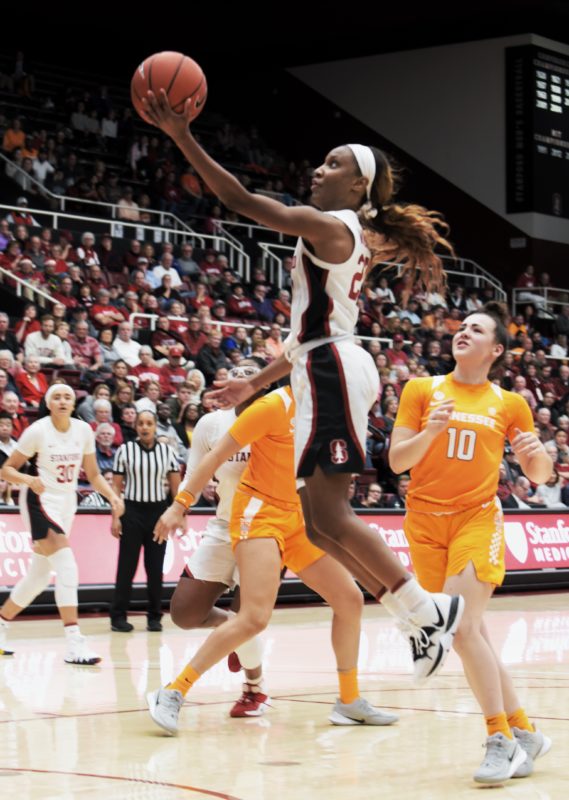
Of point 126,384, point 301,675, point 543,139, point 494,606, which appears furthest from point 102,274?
point 543,139

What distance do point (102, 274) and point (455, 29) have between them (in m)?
12.7

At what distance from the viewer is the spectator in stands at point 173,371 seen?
54.5 ft

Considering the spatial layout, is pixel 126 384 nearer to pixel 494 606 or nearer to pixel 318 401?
pixel 494 606

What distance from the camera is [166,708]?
19.9 ft

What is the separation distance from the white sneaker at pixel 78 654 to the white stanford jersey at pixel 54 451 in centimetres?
124

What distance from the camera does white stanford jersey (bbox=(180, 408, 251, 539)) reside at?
23.5ft

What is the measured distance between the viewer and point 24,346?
620 inches

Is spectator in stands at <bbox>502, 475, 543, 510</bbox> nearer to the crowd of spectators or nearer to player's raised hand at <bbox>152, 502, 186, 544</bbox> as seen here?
the crowd of spectators

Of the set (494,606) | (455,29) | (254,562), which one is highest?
(455,29)

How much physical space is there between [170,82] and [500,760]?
287 centimetres

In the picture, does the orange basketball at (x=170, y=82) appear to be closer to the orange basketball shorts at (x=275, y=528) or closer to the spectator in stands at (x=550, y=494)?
the orange basketball shorts at (x=275, y=528)

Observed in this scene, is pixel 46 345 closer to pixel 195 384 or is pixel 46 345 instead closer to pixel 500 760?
A: pixel 195 384

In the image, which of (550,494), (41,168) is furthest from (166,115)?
(41,168)

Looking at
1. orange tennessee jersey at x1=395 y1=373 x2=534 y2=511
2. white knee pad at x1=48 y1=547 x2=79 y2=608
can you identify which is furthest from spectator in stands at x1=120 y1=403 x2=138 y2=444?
orange tennessee jersey at x1=395 y1=373 x2=534 y2=511
